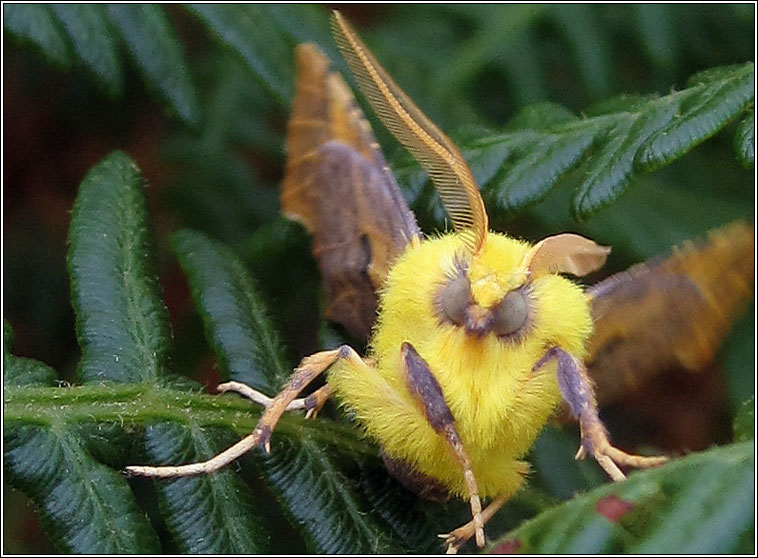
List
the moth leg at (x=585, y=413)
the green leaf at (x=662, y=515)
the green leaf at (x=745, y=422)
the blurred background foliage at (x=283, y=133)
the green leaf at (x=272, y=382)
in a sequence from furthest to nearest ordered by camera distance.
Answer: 1. the blurred background foliage at (x=283, y=133)
2. the green leaf at (x=745, y=422)
3. the green leaf at (x=272, y=382)
4. the moth leg at (x=585, y=413)
5. the green leaf at (x=662, y=515)

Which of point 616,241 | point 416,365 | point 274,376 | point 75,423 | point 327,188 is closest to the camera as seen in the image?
point 416,365

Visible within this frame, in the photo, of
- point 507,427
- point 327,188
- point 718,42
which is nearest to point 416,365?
point 507,427

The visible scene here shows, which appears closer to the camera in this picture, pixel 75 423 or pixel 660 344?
pixel 75 423

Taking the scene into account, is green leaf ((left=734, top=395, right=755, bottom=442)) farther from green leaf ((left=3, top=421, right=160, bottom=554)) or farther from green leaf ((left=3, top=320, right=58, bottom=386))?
green leaf ((left=3, top=320, right=58, bottom=386))

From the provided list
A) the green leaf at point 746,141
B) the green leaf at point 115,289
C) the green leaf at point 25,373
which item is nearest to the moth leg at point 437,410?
the green leaf at point 115,289

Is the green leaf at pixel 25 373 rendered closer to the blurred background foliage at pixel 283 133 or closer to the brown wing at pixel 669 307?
the blurred background foliage at pixel 283 133

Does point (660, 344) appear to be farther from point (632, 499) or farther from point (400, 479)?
point (632, 499)
